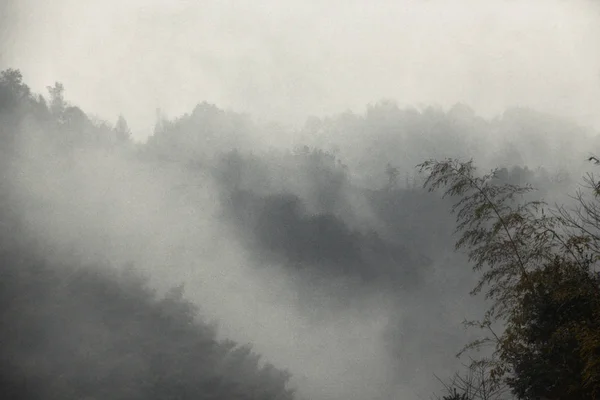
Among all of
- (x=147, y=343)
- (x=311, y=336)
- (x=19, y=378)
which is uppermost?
(x=311, y=336)

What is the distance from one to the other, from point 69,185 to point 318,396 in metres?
51.2

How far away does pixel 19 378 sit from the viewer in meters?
34.8

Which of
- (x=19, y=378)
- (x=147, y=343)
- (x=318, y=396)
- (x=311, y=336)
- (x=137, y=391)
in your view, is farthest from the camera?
(x=311, y=336)

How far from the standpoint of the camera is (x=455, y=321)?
92.4m

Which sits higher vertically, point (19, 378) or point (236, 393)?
point (236, 393)

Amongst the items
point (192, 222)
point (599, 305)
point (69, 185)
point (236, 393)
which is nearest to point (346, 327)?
point (192, 222)

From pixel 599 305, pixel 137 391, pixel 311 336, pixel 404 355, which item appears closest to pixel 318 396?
pixel 311 336

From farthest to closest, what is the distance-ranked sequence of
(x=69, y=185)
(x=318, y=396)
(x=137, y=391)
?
(x=318, y=396) → (x=69, y=185) → (x=137, y=391)

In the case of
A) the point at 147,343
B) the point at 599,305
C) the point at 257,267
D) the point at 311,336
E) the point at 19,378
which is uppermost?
the point at 257,267

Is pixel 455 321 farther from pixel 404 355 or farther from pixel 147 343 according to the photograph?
pixel 147 343

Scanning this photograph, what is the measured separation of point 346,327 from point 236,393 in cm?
5221

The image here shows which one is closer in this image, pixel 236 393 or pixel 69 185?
pixel 236 393

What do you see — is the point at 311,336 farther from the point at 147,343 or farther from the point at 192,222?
the point at 147,343

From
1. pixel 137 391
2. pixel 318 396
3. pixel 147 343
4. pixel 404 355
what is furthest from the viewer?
pixel 404 355
